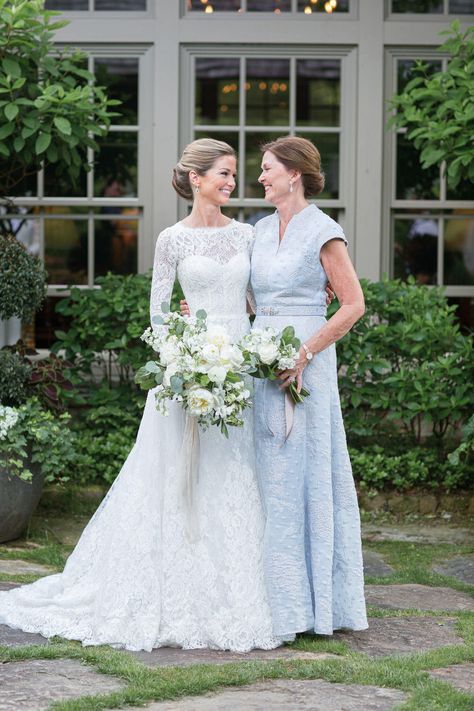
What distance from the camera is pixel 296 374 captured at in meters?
4.26

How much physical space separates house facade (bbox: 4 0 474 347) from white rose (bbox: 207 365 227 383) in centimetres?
362

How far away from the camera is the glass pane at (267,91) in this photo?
766 cm

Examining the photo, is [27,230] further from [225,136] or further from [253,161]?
[253,161]

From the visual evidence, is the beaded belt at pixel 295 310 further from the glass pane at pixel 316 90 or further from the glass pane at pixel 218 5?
the glass pane at pixel 218 5

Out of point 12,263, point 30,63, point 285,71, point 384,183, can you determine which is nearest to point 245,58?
point 285,71

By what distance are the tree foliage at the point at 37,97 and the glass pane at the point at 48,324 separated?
51.4 inches

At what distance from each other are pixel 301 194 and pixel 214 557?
1425mm

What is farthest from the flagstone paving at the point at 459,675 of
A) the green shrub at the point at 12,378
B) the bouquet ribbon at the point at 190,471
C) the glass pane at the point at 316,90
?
the glass pane at the point at 316,90

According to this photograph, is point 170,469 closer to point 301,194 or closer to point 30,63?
point 301,194

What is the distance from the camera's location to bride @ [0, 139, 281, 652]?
4211mm

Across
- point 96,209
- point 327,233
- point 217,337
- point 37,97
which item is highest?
point 37,97

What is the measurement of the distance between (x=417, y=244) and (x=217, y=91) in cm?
170

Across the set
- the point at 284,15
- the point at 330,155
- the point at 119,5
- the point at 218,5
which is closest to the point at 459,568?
the point at 330,155

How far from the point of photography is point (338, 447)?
4.38 metres
